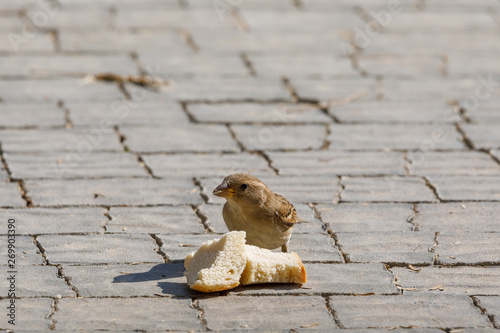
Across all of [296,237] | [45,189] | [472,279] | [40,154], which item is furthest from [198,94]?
[472,279]

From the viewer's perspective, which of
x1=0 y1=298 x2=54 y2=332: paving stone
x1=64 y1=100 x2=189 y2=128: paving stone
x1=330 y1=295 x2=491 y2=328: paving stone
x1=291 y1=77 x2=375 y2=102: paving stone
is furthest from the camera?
x1=291 y1=77 x2=375 y2=102: paving stone

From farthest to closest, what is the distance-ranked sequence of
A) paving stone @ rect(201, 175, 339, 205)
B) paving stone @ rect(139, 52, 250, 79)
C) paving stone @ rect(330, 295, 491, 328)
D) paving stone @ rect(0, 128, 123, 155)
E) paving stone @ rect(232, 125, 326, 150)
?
paving stone @ rect(139, 52, 250, 79) → paving stone @ rect(232, 125, 326, 150) → paving stone @ rect(0, 128, 123, 155) → paving stone @ rect(201, 175, 339, 205) → paving stone @ rect(330, 295, 491, 328)

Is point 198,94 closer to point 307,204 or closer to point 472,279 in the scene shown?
point 307,204

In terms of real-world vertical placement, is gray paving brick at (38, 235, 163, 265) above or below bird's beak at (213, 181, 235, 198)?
below

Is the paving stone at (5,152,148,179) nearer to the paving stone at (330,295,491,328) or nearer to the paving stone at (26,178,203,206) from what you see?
the paving stone at (26,178,203,206)

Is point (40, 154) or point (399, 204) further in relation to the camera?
point (40, 154)

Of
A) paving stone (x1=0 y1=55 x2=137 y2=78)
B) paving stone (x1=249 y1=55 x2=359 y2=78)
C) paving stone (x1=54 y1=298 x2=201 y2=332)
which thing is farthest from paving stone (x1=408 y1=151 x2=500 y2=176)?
paving stone (x1=0 y1=55 x2=137 y2=78)

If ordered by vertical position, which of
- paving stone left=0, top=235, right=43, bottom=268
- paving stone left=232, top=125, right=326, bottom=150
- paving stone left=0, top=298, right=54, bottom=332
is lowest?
paving stone left=0, top=298, right=54, bottom=332
